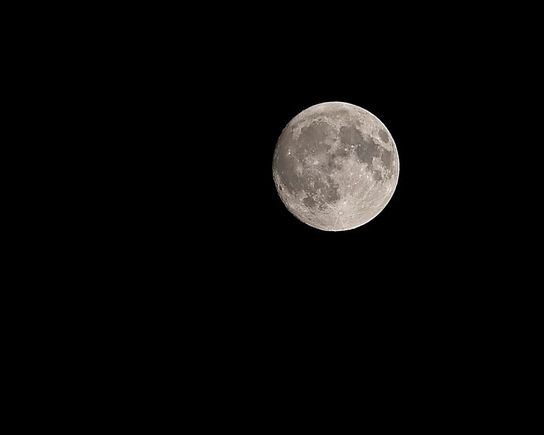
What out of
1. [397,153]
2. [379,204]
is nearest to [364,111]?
[397,153]

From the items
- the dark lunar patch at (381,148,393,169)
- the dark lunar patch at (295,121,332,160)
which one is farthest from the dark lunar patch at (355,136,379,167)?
the dark lunar patch at (295,121,332,160)

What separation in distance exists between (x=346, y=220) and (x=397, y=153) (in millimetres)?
978

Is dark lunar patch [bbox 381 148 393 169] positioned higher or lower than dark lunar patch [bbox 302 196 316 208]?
higher

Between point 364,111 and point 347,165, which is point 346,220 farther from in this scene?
point 364,111

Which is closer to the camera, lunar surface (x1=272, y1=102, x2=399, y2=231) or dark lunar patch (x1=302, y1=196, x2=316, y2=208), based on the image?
lunar surface (x1=272, y1=102, x2=399, y2=231)

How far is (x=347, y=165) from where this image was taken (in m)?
5.11

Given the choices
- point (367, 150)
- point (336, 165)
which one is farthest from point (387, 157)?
point (336, 165)

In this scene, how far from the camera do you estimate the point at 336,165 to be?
511 cm

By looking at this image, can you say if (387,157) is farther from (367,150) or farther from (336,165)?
(336,165)

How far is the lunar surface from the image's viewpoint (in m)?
5.14

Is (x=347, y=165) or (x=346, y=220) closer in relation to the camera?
(x=347, y=165)

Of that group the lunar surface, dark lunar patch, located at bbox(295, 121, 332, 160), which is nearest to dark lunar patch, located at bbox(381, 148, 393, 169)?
the lunar surface

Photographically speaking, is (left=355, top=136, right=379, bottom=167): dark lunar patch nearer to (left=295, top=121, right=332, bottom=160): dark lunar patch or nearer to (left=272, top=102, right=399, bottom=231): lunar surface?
(left=272, top=102, right=399, bottom=231): lunar surface

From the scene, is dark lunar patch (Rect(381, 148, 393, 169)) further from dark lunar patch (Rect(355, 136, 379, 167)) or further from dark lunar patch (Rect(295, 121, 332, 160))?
dark lunar patch (Rect(295, 121, 332, 160))
